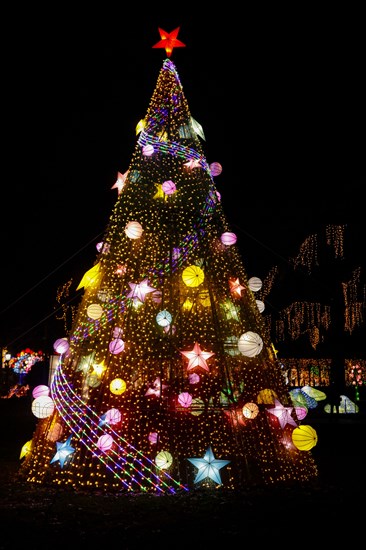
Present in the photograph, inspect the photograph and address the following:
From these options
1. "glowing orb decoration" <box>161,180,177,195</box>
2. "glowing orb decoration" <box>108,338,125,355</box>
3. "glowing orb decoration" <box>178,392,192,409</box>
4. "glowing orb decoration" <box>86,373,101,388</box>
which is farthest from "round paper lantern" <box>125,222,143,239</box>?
"glowing orb decoration" <box>178,392,192,409</box>

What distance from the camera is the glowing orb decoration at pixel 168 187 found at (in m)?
7.33

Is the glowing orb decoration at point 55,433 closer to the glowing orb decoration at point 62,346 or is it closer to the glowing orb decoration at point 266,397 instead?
the glowing orb decoration at point 62,346

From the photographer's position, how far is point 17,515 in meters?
5.15

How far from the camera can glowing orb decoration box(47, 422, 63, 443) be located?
6.59 metres

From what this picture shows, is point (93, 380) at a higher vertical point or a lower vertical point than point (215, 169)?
lower

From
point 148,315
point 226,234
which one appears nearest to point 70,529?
point 148,315

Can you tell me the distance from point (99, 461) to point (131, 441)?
467 mm

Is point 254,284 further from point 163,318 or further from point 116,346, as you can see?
point 116,346

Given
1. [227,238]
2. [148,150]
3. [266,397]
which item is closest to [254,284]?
[227,238]

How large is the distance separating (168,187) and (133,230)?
86 cm

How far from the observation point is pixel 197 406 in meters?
6.77

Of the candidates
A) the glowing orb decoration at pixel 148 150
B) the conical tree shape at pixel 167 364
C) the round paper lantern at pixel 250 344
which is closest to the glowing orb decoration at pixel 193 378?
the conical tree shape at pixel 167 364

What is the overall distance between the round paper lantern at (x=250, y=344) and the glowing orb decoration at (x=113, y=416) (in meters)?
1.81

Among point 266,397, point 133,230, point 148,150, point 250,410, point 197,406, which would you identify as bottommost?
point 250,410
